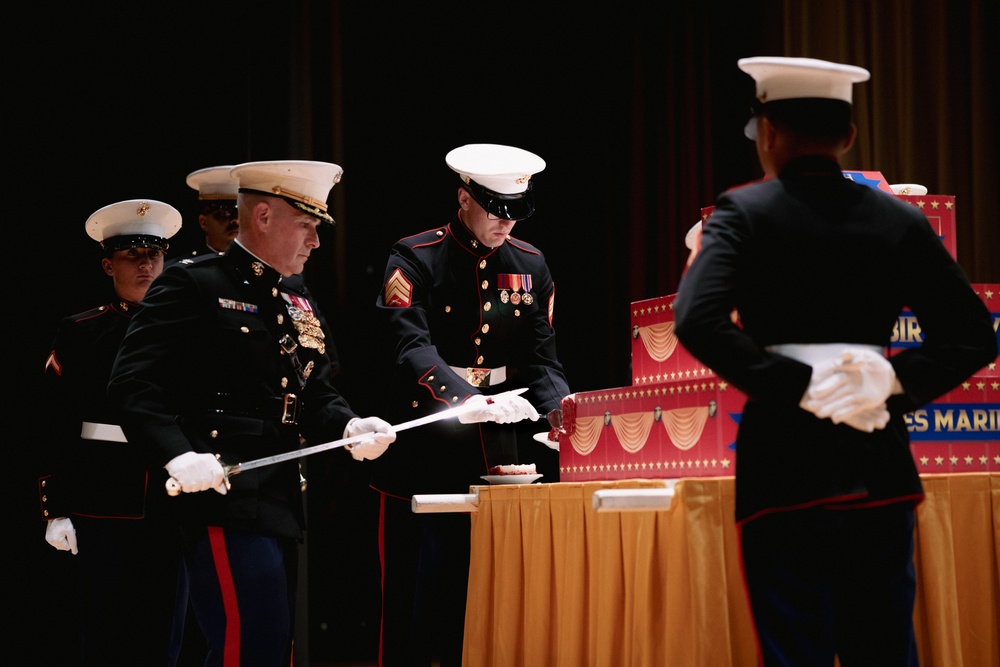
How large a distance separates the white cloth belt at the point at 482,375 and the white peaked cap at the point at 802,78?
155cm

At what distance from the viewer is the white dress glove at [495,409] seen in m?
2.92

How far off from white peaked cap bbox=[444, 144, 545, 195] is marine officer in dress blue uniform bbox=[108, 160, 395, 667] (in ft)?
2.05

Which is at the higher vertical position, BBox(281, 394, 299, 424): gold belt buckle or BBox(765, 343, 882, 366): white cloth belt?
BBox(765, 343, 882, 366): white cloth belt

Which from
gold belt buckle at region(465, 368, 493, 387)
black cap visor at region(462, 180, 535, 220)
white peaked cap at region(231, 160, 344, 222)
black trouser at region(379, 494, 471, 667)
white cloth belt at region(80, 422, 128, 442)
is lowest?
black trouser at region(379, 494, 471, 667)

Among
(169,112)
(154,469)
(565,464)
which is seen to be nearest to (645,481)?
(565,464)

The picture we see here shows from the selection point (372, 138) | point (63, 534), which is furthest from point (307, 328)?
point (372, 138)

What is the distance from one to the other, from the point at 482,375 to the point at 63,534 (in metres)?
1.55

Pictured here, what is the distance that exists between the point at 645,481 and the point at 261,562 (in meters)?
0.86

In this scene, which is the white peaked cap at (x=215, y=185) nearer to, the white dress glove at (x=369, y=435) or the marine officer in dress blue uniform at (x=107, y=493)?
the marine officer in dress blue uniform at (x=107, y=493)

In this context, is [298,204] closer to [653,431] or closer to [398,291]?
[398,291]

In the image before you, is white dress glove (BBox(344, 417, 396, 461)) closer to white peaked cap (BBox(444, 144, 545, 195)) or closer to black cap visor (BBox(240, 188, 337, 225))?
black cap visor (BBox(240, 188, 337, 225))

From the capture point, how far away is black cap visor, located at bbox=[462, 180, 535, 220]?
3.20m

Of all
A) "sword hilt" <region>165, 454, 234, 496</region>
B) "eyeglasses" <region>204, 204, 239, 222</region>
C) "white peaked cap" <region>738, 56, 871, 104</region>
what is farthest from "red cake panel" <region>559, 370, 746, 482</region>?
"eyeglasses" <region>204, 204, 239, 222</region>

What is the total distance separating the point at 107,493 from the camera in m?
3.53
